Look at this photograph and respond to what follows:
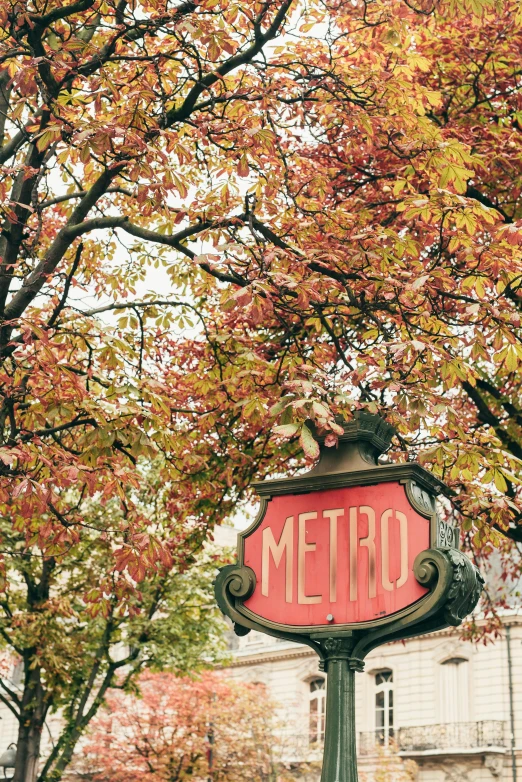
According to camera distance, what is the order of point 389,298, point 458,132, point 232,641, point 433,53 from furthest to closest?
point 232,641 → point 433,53 → point 458,132 → point 389,298

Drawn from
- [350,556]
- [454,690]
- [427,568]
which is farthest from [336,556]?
[454,690]

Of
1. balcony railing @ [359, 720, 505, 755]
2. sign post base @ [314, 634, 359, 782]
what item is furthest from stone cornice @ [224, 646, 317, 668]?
sign post base @ [314, 634, 359, 782]

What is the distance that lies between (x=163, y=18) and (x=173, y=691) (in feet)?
97.5

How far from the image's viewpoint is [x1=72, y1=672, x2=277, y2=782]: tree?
107 feet

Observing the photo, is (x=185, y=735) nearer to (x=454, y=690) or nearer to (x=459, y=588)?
(x=454, y=690)

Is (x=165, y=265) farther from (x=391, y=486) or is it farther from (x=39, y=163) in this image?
(x=391, y=486)

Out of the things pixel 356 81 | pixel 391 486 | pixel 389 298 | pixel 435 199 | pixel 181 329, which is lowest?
pixel 391 486

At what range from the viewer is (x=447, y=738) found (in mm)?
34875

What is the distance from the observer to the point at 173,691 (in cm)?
3438

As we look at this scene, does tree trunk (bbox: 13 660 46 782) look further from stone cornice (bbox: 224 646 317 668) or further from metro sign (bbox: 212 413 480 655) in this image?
stone cornice (bbox: 224 646 317 668)

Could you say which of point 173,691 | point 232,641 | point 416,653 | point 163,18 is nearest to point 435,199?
point 163,18

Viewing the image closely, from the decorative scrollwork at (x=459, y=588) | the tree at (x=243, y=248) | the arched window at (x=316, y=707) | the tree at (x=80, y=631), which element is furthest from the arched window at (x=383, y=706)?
the decorative scrollwork at (x=459, y=588)

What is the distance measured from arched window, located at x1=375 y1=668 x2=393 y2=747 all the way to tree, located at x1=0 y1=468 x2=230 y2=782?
60.4 feet

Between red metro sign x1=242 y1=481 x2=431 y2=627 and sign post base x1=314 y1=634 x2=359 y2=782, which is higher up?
red metro sign x1=242 y1=481 x2=431 y2=627
